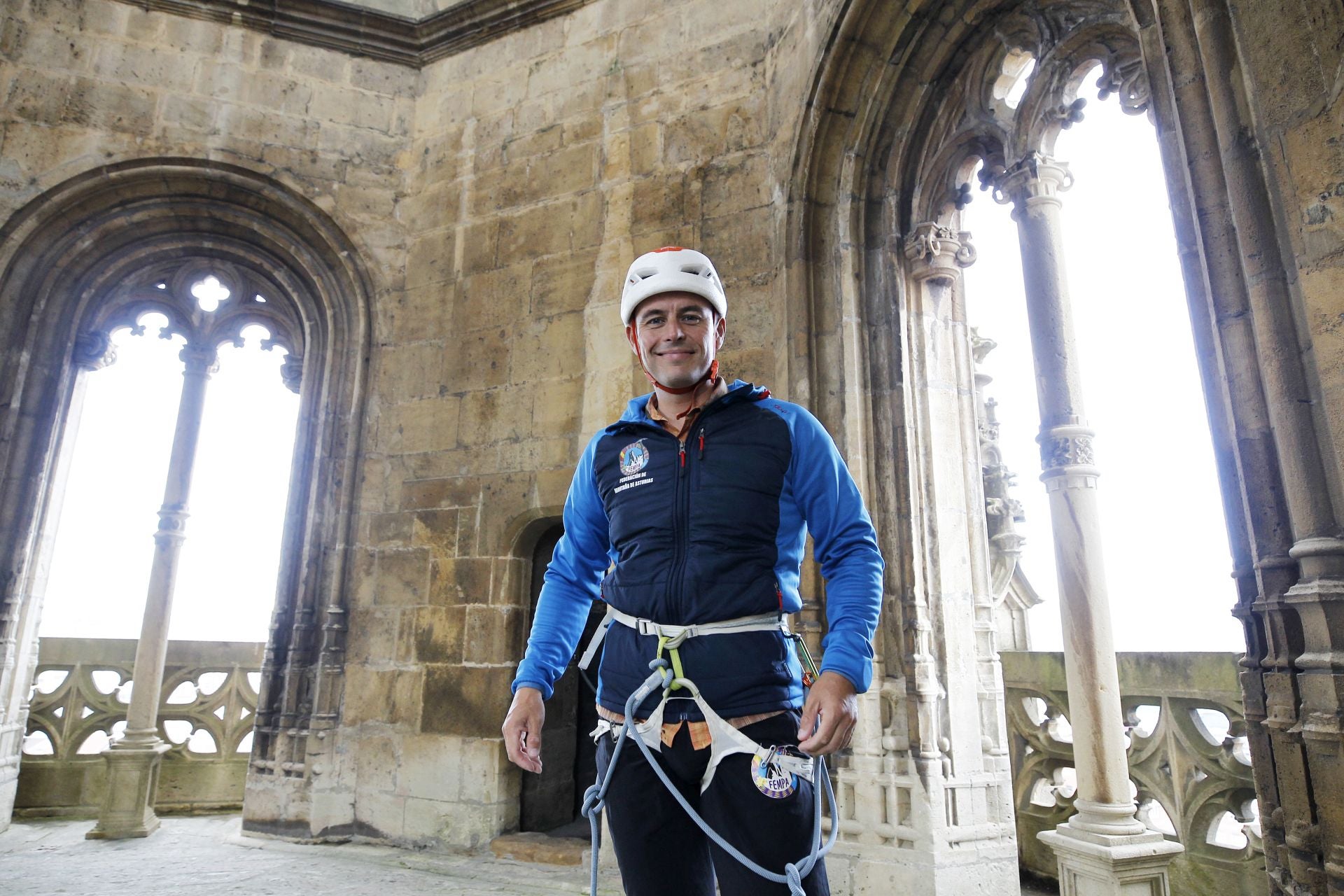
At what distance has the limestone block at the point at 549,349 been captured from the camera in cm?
379

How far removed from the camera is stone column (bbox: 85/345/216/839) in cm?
387

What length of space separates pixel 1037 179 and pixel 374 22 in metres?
3.57

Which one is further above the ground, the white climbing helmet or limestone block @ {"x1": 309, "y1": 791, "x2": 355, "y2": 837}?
the white climbing helmet

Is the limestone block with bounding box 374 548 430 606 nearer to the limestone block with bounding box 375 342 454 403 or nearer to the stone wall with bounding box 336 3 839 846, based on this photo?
the stone wall with bounding box 336 3 839 846

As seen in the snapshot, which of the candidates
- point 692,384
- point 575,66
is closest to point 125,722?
point 575,66

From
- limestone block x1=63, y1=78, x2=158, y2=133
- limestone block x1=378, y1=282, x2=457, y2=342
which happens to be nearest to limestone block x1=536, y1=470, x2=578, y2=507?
limestone block x1=378, y1=282, x2=457, y2=342

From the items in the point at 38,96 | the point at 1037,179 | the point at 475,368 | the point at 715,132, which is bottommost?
the point at 475,368

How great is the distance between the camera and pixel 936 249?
3.25 metres

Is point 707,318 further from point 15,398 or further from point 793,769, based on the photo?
point 15,398

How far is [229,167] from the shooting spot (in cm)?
429

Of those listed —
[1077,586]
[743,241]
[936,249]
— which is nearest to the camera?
[1077,586]

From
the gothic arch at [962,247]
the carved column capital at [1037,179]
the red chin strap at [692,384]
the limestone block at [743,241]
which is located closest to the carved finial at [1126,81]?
the gothic arch at [962,247]

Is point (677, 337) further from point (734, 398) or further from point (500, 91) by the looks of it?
point (500, 91)

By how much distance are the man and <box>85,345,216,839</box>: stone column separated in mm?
3696
